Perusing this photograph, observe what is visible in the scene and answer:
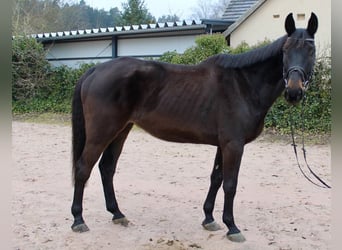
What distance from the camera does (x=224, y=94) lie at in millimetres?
3273

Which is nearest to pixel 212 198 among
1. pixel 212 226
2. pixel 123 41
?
pixel 212 226

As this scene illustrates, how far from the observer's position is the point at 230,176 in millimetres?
3203

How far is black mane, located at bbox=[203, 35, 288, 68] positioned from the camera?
3117 mm

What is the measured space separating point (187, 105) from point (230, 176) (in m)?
0.72

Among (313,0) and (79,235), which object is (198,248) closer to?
(79,235)

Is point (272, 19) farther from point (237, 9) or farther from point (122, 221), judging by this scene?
point (122, 221)

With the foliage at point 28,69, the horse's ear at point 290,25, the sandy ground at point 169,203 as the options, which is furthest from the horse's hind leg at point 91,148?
the foliage at point 28,69

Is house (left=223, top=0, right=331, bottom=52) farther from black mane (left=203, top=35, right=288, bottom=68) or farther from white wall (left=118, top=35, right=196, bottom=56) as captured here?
black mane (left=203, top=35, right=288, bottom=68)

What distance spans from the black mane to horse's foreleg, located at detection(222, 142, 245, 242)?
71cm

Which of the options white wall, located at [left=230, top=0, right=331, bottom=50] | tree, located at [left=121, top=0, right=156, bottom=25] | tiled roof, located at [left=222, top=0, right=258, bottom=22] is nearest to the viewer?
white wall, located at [left=230, top=0, right=331, bottom=50]

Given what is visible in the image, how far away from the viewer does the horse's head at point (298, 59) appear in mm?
2750

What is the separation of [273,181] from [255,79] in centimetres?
243

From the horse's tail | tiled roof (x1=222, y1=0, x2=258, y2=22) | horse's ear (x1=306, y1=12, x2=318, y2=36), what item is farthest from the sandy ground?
tiled roof (x1=222, y1=0, x2=258, y2=22)

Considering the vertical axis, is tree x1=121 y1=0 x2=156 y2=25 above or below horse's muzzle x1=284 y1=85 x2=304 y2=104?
above
